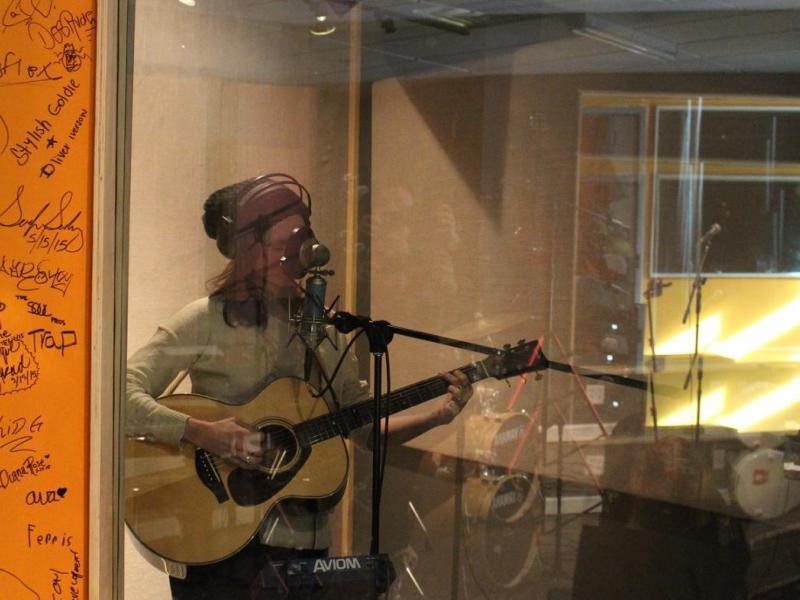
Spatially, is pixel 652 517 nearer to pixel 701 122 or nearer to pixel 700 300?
pixel 700 300

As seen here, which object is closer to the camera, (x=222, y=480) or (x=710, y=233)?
(x=710, y=233)

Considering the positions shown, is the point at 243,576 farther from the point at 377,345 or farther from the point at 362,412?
the point at 377,345

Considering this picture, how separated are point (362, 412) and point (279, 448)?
0.53ft

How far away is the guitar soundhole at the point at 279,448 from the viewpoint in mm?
1815

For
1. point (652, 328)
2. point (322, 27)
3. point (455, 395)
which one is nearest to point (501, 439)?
point (455, 395)

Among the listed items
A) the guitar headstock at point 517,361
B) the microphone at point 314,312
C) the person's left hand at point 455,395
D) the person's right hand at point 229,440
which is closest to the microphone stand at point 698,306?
the guitar headstock at point 517,361

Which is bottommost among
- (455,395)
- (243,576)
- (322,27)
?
(243,576)

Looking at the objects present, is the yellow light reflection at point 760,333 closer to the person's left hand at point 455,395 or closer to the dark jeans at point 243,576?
the person's left hand at point 455,395

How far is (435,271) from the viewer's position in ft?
5.76

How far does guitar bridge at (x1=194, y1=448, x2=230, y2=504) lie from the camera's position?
183 cm

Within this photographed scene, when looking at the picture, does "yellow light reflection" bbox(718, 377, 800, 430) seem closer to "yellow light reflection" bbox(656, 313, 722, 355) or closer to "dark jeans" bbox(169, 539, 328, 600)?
"yellow light reflection" bbox(656, 313, 722, 355)

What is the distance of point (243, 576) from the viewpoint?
185 cm

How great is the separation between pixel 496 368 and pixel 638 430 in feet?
0.87

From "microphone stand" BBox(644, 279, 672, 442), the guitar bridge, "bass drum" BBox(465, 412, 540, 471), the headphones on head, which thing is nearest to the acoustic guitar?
the guitar bridge
